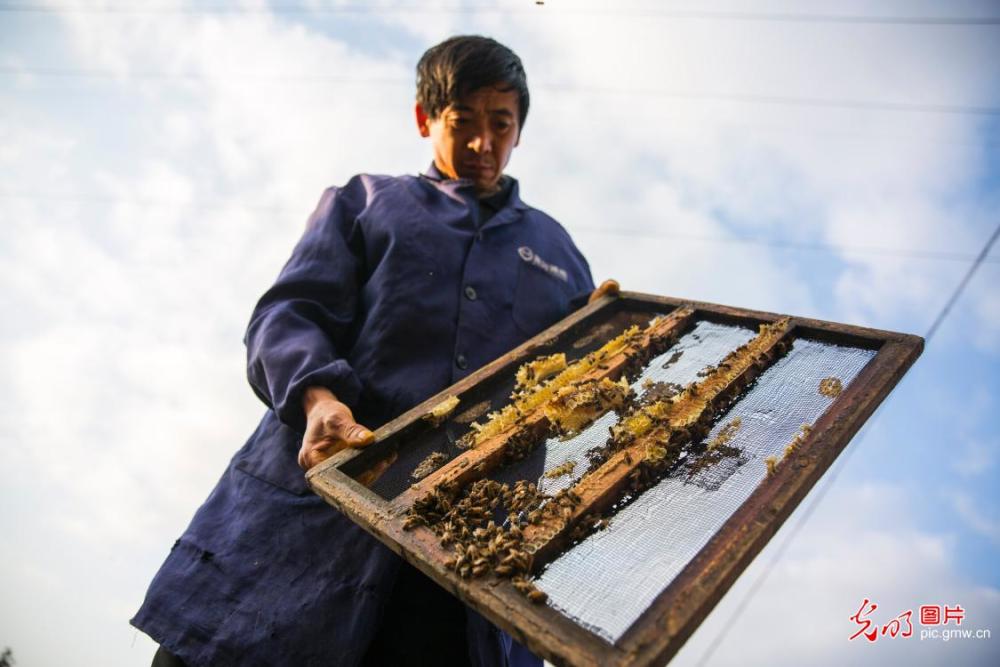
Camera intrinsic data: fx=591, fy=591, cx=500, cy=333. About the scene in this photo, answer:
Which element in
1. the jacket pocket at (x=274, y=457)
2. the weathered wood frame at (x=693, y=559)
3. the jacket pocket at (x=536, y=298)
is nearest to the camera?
the weathered wood frame at (x=693, y=559)

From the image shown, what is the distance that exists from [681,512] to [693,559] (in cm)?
30

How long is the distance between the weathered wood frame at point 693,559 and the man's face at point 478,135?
1363 mm

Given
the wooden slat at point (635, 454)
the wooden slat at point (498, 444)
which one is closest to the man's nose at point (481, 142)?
the wooden slat at point (498, 444)

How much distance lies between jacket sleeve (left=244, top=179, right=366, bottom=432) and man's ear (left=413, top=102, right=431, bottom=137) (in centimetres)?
70

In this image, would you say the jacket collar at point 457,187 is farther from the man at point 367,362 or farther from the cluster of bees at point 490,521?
the cluster of bees at point 490,521

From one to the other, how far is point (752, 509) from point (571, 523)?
1.89 ft

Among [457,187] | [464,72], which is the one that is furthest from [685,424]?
[464,72]

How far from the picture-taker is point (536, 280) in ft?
12.0

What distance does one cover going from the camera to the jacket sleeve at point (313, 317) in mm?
2660

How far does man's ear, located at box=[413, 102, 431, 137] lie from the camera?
3.95 metres

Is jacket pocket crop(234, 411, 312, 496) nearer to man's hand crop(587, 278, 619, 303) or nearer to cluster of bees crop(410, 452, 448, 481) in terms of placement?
cluster of bees crop(410, 452, 448, 481)

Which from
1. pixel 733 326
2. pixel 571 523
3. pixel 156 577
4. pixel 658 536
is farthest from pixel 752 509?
pixel 156 577

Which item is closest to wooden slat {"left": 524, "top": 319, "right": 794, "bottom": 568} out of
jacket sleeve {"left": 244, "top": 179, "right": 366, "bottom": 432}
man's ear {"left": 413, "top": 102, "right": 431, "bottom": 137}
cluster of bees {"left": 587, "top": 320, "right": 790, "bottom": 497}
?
cluster of bees {"left": 587, "top": 320, "right": 790, "bottom": 497}

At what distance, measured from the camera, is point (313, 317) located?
305cm
